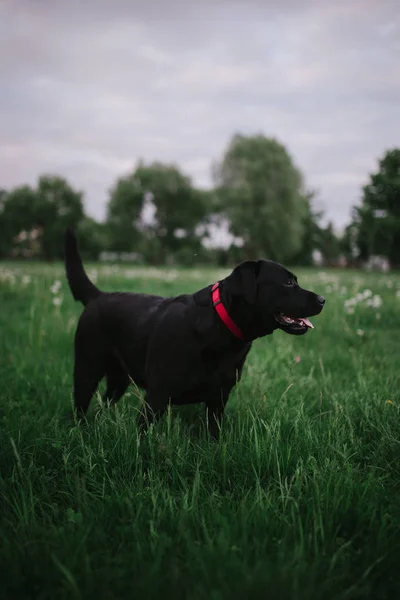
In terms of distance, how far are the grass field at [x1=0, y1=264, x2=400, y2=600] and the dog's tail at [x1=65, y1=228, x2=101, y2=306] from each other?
2.93ft

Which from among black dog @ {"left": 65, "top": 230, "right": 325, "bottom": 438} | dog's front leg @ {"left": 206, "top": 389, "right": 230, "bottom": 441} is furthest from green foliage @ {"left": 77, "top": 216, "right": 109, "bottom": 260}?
dog's front leg @ {"left": 206, "top": 389, "right": 230, "bottom": 441}

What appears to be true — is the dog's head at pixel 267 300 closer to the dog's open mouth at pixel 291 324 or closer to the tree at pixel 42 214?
the dog's open mouth at pixel 291 324

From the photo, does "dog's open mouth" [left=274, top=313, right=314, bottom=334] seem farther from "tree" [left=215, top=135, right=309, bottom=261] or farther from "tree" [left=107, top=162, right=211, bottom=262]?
"tree" [left=107, top=162, right=211, bottom=262]

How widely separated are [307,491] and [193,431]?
132 cm

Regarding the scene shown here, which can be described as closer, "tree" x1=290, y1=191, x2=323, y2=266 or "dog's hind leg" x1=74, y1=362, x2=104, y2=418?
"dog's hind leg" x1=74, y1=362, x2=104, y2=418

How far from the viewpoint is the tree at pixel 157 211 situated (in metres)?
50.1

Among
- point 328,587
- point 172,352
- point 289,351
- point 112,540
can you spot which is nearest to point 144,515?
point 112,540

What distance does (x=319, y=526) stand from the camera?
1.68 metres

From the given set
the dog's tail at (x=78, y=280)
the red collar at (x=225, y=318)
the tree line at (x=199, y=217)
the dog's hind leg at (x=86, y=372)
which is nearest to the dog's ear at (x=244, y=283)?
the red collar at (x=225, y=318)

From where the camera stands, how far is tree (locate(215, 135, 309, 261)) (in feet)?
123

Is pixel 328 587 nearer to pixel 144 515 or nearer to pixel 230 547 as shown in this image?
pixel 230 547

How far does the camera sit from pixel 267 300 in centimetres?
278

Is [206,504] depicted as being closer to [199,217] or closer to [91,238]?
[199,217]

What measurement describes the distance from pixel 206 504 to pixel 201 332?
1.04 meters
